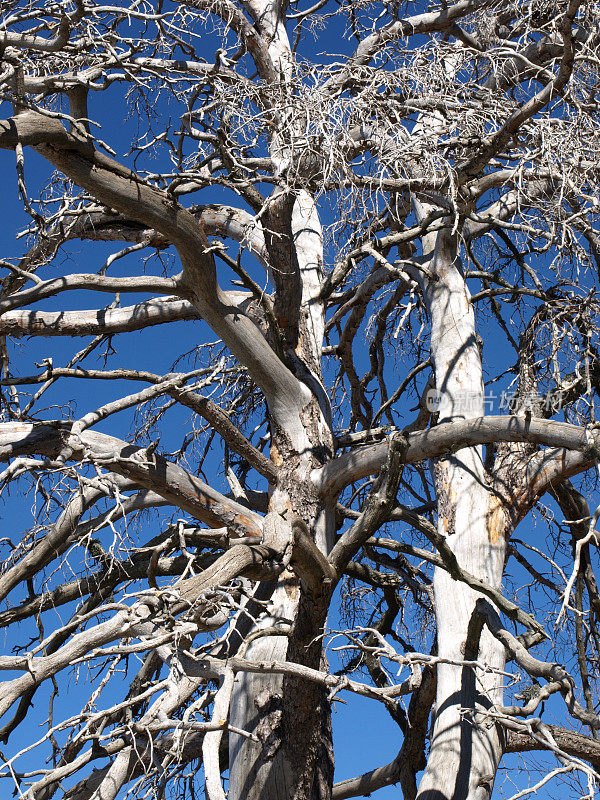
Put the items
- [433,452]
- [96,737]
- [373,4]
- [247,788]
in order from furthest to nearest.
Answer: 1. [373,4]
2. [433,452]
3. [247,788]
4. [96,737]

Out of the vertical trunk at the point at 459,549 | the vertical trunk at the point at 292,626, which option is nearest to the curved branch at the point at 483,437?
the vertical trunk at the point at 292,626

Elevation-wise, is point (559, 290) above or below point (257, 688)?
above

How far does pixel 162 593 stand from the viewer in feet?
11.0

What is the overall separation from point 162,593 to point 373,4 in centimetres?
651

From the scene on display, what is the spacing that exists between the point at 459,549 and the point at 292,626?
1.62 metres

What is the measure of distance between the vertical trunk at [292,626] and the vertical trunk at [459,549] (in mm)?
698

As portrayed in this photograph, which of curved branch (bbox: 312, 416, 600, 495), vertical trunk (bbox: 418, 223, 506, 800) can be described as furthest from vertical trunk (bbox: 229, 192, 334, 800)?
vertical trunk (bbox: 418, 223, 506, 800)

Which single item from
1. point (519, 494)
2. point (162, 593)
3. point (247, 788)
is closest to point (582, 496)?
point (519, 494)

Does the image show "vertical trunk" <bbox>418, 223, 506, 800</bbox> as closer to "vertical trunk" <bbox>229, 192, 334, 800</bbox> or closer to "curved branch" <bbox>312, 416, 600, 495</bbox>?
"vertical trunk" <bbox>229, 192, 334, 800</bbox>

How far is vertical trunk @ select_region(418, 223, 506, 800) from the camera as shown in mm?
4754

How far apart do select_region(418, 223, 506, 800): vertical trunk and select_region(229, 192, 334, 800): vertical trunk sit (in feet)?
2.29

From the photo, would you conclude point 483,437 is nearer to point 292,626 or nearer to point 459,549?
point 459,549

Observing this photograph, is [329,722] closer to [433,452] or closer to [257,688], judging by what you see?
[257,688]

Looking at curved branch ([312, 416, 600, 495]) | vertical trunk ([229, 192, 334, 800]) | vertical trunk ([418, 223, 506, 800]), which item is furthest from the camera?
vertical trunk ([418, 223, 506, 800])
